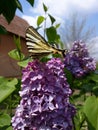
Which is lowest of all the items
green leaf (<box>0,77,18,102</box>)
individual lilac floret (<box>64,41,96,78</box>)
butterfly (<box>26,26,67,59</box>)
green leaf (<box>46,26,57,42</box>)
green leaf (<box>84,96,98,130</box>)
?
green leaf (<box>84,96,98,130</box>)

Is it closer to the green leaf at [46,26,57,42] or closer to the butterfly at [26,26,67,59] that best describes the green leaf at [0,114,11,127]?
the butterfly at [26,26,67,59]

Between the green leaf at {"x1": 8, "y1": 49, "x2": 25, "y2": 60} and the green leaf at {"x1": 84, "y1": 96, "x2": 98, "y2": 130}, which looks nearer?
the green leaf at {"x1": 84, "y1": 96, "x2": 98, "y2": 130}

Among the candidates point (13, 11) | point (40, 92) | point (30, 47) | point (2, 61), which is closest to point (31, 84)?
point (40, 92)

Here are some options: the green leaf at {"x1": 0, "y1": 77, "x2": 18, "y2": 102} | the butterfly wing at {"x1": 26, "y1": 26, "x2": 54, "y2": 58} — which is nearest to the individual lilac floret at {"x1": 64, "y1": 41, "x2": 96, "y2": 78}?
the green leaf at {"x1": 0, "y1": 77, "x2": 18, "y2": 102}

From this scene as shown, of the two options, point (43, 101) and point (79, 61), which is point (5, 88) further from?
point (79, 61)

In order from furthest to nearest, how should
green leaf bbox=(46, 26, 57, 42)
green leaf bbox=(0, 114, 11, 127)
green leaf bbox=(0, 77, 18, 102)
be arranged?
green leaf bbox=(46, 26, 57, 42), green leaf bbox=(0, 114, 11, 127), green leaf bbox=(0, 77, 18, 102)

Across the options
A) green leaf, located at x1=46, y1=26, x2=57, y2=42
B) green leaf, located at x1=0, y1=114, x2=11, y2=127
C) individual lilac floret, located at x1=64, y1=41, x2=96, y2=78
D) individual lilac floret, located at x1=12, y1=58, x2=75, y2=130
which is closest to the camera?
individual lilac floret, located at x1=12, y1=58, x2=75, y2=130

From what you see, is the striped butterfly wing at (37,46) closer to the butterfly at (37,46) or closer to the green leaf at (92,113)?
the butterfly at (37,46)

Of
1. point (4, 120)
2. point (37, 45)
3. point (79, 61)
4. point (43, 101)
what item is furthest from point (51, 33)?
point (43, 101)

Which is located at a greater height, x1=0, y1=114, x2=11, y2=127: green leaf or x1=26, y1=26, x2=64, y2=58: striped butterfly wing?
x1=26, y1=26, x2=64, y2=58: striped butterfly wing

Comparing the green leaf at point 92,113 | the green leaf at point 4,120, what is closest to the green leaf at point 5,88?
the green leaf at point 4,120
